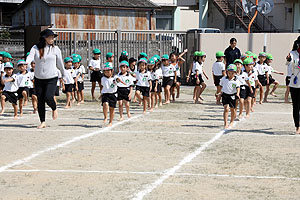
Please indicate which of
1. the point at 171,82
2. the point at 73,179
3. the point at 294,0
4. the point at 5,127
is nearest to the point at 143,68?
the point at 171,82

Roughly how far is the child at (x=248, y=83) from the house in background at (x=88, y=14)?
72.4 ft

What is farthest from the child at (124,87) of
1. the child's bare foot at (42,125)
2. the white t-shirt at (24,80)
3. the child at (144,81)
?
the white t-shirt at (24,80)

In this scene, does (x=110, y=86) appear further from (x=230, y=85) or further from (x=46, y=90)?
(x=230, y=85)

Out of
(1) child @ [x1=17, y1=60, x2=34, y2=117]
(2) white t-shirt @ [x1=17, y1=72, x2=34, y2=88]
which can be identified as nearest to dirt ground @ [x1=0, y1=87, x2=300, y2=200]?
(1) child @ [x1=17, y1=60, x2=34, y2=117]

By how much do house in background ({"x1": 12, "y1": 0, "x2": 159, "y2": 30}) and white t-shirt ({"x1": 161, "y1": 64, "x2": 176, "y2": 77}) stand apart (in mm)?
18745

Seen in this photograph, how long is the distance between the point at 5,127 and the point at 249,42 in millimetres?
13645

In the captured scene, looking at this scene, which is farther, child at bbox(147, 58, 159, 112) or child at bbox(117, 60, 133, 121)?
child at bbox(147, 58, 159, 112)

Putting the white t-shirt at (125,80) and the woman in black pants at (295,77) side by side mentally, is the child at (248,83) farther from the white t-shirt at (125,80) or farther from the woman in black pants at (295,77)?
the white t-shirt at (125,80)

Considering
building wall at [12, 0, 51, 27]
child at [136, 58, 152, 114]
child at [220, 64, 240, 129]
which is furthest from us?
building wall at [12, 0, 51, 27]

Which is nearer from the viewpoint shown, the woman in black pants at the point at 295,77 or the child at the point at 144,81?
the woman in black pants at the point at 295,77

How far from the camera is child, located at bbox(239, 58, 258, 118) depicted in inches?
527

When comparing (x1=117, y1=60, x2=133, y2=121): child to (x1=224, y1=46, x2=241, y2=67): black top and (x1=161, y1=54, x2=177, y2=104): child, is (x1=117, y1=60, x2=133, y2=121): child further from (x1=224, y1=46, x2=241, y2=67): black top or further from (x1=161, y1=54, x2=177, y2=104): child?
(x1=224, y1=46, x2=241, y2=67): black top

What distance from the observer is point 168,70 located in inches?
654

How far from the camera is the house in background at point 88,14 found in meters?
34.8
